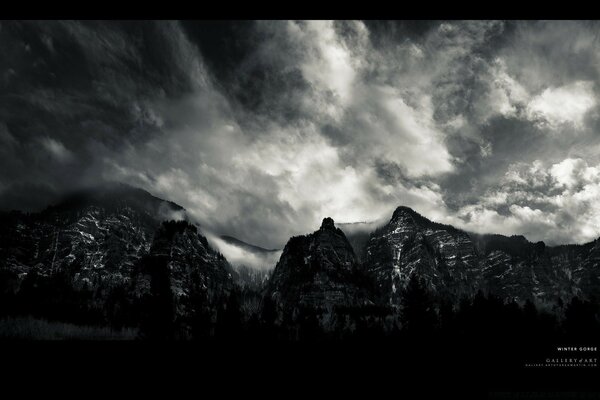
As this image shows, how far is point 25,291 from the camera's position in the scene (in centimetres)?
19562

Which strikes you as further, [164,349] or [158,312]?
[158,312]

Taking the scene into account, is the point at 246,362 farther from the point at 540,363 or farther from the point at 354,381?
the point at 540,363

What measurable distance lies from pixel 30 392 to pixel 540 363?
211 ft

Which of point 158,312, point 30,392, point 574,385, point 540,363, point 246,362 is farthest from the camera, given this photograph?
point 158,312

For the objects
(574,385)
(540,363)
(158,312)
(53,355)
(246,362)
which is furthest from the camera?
(158,312)

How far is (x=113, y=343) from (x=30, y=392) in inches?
100

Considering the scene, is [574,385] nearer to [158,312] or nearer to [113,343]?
[113,343]
